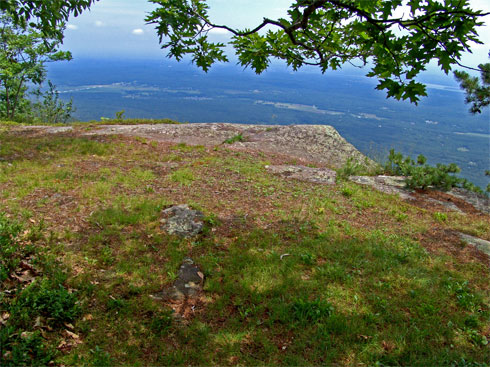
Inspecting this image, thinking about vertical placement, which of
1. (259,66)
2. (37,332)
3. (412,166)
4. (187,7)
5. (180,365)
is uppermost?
(187,7)

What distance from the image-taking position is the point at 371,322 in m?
4.64

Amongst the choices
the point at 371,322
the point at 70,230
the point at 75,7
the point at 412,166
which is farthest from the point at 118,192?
the point at 412,166

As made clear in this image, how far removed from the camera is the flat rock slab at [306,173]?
1143 centimetres

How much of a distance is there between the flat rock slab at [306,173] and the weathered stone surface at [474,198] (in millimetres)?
4605

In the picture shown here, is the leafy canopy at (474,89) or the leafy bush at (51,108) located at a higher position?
the leafy canopy at (474,89)

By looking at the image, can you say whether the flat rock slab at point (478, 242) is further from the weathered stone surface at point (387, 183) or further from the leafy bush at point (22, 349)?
the leafy bush at point (22, 349)

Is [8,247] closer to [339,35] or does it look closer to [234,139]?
[339,35]

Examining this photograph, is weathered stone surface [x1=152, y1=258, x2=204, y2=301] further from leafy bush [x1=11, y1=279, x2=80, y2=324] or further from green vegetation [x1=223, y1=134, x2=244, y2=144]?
green vegetation [x1=223, y1=134, x2=244, y2=144]

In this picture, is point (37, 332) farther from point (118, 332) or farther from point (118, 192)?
point (118, 192)

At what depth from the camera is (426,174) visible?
12047 millimetres

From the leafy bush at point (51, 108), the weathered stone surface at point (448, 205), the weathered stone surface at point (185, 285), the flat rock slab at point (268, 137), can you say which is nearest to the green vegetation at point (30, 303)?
the weathered stone surface at point (185, 285)

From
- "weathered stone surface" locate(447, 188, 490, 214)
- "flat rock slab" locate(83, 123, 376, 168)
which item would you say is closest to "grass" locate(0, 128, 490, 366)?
"weathered stone surface" locate(447, 188, 490, 214)

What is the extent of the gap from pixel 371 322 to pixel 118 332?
3.68m

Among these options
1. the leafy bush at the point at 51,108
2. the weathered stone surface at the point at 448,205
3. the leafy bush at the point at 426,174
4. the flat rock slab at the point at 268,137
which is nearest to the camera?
the weathered stone surface at the point at 448,205
